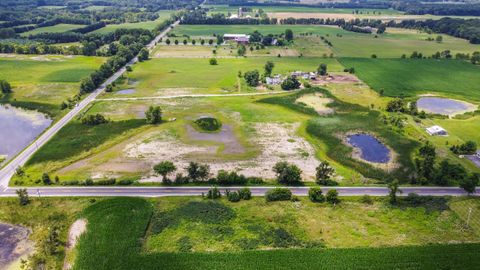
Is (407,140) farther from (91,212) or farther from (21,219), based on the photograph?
(21,219)

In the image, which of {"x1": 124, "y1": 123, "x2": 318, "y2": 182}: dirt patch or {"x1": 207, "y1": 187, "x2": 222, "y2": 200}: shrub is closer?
{"x1": 207, "y1": 187, "x2": 222, "y2": 200}: shrub

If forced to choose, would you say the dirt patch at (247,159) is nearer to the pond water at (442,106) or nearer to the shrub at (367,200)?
the shrub at (367,200)

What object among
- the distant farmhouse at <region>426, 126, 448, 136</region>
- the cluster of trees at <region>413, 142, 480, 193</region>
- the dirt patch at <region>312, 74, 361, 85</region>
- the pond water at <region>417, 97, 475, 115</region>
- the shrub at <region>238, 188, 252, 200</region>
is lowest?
the shrub at <region>238, 188, 252, 200</region>

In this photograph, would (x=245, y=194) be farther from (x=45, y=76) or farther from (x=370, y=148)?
(x=45, y=76)

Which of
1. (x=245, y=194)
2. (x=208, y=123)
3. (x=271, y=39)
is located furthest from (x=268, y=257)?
(x=271, y=39)

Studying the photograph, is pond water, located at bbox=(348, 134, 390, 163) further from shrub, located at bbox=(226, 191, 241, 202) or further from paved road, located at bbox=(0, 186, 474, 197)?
shrub, located at bbox=(226, 191, 241, 202)

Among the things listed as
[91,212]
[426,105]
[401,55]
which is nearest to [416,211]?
[91,212]

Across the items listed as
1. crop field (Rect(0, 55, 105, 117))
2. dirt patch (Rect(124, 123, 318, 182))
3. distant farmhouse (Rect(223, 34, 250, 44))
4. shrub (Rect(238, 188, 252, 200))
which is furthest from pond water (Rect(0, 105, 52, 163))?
distant farmhouse (Rect(223, 34, 250, 44))
